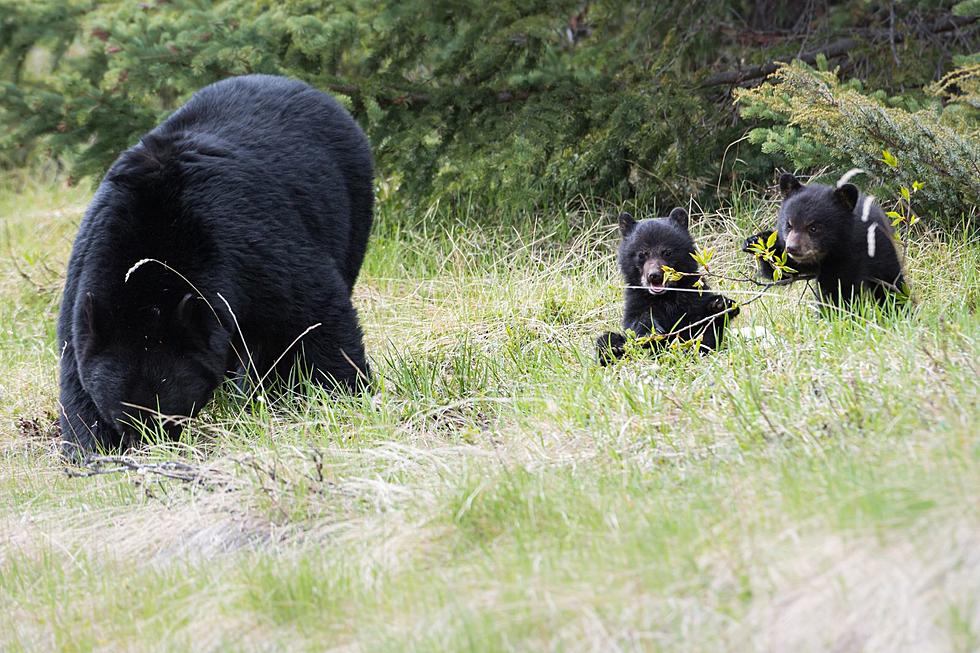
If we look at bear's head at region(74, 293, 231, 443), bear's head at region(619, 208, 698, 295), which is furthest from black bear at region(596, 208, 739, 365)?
bear's head at region(74, 293, 231, 443)

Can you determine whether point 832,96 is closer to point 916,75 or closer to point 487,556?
point 916,75

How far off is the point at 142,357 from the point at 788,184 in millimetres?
2898

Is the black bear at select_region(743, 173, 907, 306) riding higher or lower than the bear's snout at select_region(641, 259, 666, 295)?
higher

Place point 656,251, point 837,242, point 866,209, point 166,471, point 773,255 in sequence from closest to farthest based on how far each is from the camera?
point 166,471 → point 866,209 → point 773,255 → point 837,242 → point 656,251

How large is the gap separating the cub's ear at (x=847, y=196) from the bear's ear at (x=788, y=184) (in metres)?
0.21

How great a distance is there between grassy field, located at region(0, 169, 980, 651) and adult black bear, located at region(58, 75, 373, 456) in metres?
0.24

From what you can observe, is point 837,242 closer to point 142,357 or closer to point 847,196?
point 847,196

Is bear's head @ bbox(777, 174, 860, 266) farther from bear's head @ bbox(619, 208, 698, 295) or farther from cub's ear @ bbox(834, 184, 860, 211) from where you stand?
bear's head @ bbox(619, 208, 698, 295)

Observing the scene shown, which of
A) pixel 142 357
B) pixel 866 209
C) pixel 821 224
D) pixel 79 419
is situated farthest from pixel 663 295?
pixel 79 419

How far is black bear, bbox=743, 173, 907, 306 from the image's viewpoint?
4.93m

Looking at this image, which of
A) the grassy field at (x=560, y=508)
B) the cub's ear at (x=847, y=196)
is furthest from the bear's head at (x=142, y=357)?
the cub's ear at (x=847, y=196)

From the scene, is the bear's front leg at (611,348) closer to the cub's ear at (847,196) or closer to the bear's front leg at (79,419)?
the cub's ear at (847,196)

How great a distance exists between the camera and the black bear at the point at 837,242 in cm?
493

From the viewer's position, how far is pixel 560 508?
347cm
